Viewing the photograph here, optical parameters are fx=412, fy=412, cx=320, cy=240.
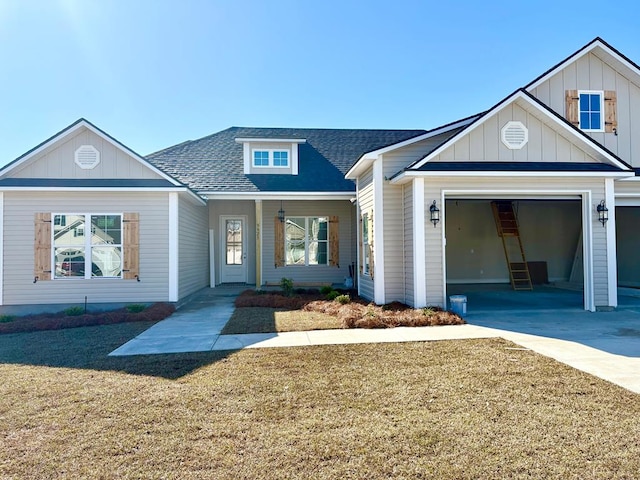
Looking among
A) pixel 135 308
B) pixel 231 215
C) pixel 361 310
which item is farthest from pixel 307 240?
pixel 135 308

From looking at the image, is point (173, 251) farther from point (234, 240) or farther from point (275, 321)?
point (234, 240)

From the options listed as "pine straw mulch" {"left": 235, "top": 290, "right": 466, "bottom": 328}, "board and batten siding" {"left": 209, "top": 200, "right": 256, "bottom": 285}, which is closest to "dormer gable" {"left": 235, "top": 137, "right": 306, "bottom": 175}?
"board and batten siding" {"left": 209, "top": 200, "right": 256, "bottom": 285}

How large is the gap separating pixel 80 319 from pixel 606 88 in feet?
43.4

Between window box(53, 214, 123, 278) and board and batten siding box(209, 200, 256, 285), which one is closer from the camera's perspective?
window box(53, 214, 123, 278)

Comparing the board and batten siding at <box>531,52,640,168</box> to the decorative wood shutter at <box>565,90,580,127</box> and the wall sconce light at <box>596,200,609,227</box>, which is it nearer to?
the decorative wood shutter at <box>565,90,580,127</box>

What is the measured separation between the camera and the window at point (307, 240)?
13406 millimetres

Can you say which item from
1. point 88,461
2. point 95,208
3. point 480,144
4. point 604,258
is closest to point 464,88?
point 480,144

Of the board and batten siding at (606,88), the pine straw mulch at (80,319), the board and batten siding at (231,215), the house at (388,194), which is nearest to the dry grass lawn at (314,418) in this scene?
the pine straw mulch at (80,319)

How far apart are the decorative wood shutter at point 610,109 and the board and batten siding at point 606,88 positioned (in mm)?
84

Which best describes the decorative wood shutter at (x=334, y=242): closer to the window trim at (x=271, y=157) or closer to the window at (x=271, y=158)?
the window trim at (x=271, y=157)

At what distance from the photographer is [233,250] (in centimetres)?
1412

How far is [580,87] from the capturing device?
10.4 metres

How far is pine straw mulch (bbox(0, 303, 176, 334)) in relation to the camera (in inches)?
296

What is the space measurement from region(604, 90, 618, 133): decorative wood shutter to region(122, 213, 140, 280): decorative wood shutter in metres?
11.8
